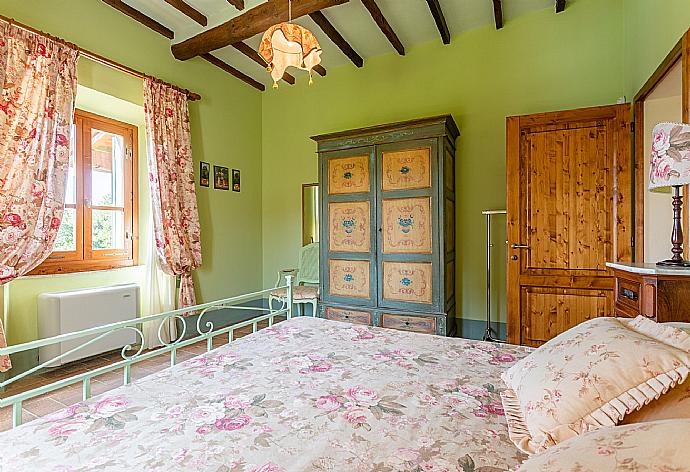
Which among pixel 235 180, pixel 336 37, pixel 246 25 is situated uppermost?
pixel 336 37

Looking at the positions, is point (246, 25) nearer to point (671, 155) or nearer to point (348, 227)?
point (348, 227)

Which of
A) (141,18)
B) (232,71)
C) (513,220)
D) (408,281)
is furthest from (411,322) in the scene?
(141,18)

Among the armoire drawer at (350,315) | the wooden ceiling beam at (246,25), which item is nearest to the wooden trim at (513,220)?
the armoire drawer at (350,315)

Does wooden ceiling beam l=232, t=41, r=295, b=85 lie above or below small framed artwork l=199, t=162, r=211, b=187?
above

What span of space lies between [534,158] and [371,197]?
1.45 m

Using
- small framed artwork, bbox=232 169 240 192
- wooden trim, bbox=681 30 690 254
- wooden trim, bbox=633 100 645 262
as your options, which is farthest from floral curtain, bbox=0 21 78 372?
wooden trim, bbox=633 100 645 262

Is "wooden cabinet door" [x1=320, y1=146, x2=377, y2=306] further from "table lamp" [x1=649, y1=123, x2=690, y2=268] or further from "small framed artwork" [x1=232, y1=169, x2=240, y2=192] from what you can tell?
"table lamp" [x1=649, y1=123, x2=690, y2=268]

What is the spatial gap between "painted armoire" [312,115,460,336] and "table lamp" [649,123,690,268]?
1.72m

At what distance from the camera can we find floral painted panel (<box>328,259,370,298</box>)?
369 cm

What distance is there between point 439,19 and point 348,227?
220 cm

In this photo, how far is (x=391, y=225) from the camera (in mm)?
3557

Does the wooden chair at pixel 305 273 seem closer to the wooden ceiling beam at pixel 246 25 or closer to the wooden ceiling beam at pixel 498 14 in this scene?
the wooden ceiling beam at pixel 246 25

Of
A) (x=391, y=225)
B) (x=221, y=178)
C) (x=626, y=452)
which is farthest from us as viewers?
(x=221, y=178)

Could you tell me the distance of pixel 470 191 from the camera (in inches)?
154
